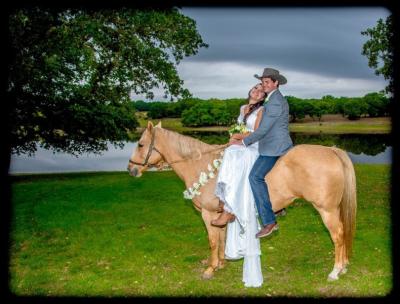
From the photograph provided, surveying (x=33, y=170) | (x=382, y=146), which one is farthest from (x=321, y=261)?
(x=382, y=146)

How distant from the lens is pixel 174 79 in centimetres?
1897

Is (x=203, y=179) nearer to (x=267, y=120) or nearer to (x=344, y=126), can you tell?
(x=267, y=120)

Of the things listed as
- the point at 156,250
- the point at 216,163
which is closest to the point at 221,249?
the point at 216,163

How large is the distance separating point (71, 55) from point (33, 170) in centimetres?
1570

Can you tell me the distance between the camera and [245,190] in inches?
308

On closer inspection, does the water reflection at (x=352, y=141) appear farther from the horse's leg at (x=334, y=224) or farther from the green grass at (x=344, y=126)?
the horse's leg at (x=334, y=224)

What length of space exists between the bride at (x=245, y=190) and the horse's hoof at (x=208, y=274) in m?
0.81

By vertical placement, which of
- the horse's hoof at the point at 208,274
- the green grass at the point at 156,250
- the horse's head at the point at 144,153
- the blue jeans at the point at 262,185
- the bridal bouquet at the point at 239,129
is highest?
the bridal bouquet at the point at 239,129

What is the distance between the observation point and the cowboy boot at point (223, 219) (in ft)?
25.9

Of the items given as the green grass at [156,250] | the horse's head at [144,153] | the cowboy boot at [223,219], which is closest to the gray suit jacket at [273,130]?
the cowboy boot at [223,219]

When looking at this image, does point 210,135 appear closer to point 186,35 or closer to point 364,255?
point 186,35

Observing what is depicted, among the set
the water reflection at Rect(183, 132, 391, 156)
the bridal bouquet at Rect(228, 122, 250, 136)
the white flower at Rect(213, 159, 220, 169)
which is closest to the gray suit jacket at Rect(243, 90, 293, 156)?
the bridal bouquet at Rect(228, 122, 250, 136)

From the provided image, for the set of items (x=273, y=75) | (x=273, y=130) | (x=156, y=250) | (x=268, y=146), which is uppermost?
(x=273, y=75)

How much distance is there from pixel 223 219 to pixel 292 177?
1516 millimetres
